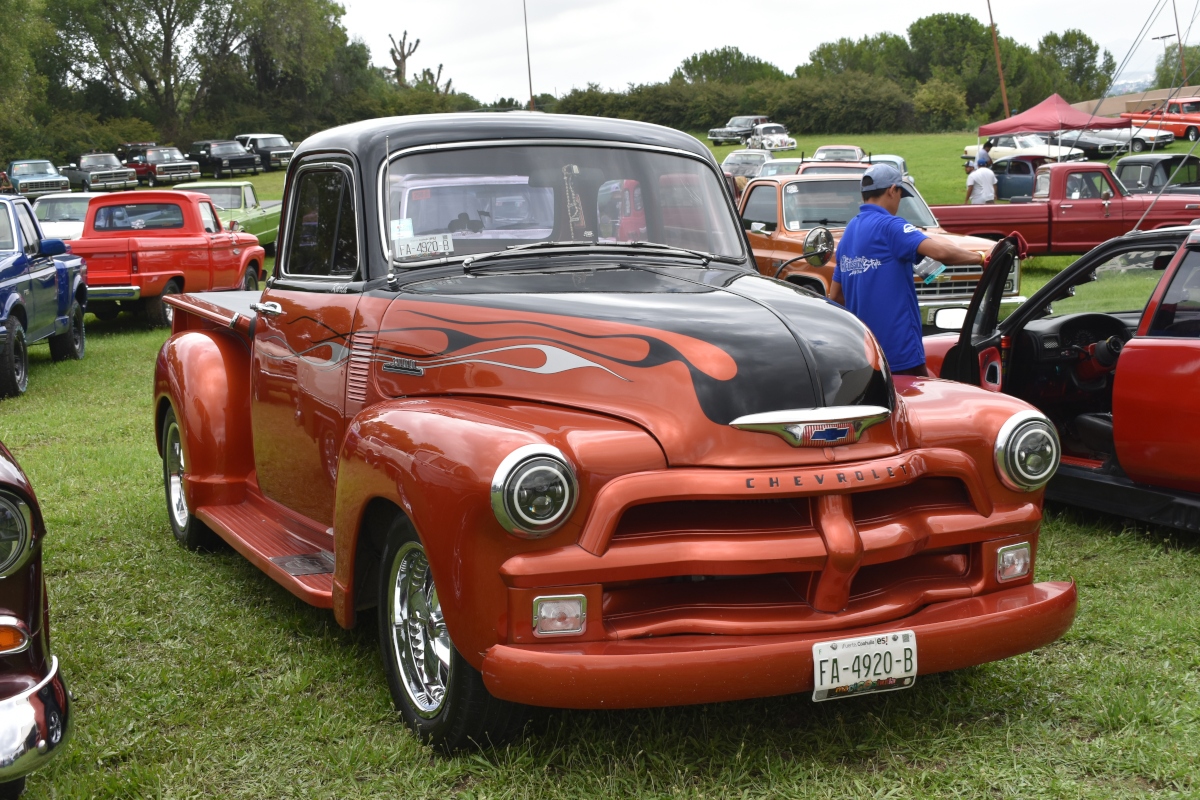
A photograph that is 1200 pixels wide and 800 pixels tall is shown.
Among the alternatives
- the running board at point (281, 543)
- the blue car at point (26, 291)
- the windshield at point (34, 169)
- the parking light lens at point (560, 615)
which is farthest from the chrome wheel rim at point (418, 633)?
the windshield at point (34, 169)

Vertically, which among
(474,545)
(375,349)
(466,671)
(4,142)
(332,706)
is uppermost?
(4,142)

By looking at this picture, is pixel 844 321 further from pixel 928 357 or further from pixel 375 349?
pixel 928 357

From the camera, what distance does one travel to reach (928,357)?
719 cm

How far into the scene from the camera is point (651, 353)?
3627mm

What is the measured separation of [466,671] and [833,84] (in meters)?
70.5

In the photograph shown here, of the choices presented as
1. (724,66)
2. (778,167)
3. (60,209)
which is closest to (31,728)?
(60,209)

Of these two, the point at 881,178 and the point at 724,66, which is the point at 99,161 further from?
the point at 724,66

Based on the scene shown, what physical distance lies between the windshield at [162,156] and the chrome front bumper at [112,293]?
3383 cm

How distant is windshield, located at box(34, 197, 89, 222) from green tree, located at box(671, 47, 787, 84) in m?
89.4

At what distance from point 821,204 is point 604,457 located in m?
10.8

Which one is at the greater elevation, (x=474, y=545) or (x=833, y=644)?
(x=474, y=545)

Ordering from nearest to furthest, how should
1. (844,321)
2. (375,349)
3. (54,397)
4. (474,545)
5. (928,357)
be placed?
(474,545), (844,321), (375,349), (928,357), (54,397)

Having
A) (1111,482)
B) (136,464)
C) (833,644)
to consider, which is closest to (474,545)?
(833,644)

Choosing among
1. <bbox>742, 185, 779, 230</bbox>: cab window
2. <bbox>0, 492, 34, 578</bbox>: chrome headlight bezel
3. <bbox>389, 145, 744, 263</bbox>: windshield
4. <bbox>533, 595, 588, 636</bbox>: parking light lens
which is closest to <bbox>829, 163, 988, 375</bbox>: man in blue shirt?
<bbox>389, 145, 744, 263</bbox>: windshield
